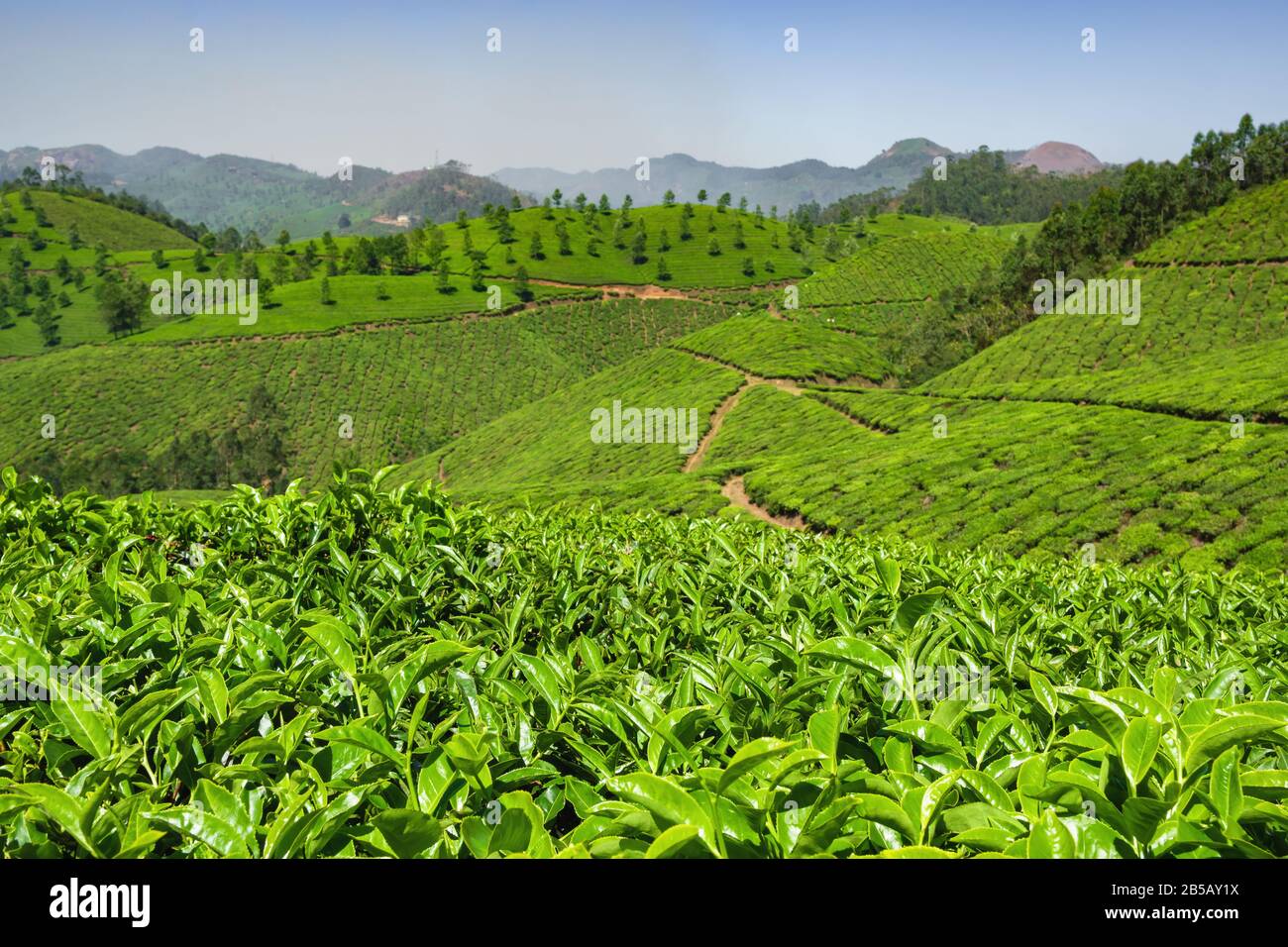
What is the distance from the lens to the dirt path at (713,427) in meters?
45.5

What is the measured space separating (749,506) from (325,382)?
75.7m

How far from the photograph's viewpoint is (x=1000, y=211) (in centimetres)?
19538

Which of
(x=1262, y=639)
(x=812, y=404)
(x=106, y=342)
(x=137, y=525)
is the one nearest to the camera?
(x=1262, y=639)

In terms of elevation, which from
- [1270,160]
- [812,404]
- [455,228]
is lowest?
[812,404]

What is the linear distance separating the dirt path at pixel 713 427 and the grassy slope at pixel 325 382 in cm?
4247

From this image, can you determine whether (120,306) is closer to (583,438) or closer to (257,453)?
(257,453)

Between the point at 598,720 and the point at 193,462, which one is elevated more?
the point at 598,720

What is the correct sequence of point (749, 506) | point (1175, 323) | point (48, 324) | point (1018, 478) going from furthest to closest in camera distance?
point (48, 324) → point (1175, 323) → point (749, 506) → point (1018, 478)

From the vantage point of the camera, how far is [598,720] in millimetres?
1918

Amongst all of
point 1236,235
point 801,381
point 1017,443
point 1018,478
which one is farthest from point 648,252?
point 1018,478

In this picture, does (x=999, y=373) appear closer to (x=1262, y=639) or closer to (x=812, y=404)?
(x=812, y=404)
